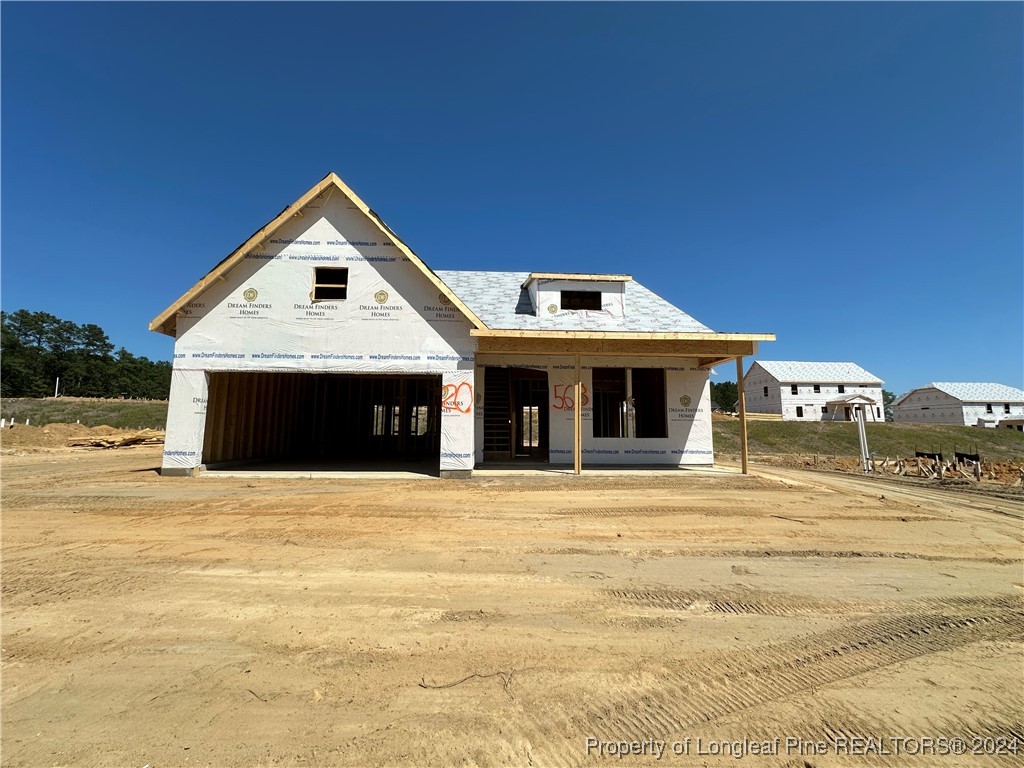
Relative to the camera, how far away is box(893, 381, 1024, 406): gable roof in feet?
162

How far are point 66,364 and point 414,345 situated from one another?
81.7 meters

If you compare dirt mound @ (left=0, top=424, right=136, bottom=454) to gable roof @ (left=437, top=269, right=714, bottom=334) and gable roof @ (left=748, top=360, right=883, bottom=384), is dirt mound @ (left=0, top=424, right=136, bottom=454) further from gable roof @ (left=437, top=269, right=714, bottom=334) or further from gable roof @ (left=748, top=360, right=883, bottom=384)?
gable roof @ (left=748, top=360, right=883, bottom=384)

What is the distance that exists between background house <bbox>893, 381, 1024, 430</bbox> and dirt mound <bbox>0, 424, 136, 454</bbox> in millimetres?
76925

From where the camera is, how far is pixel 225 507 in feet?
25.0

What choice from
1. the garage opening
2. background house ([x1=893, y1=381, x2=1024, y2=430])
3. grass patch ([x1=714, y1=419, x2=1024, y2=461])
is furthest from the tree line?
background house ([x1=893, y1=381, x2=1024, y2=430])

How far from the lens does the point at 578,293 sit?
49.3 ft

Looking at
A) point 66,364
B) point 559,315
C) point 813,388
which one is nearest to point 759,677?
point 559,315

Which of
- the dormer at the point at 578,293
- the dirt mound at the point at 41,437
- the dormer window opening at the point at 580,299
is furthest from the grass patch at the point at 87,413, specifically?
the dormer window opening at the point at 580,299

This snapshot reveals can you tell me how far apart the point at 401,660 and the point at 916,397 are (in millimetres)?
75260

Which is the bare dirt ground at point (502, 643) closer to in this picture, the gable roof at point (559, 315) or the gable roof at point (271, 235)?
the gable roof at point (271, 235)

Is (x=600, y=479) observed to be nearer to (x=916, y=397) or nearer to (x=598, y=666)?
(x=598, y=666)

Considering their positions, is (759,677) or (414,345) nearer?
(759,677)

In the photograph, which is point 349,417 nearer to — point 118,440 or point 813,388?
point 118,440

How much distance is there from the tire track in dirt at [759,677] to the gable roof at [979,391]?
66.3 m
